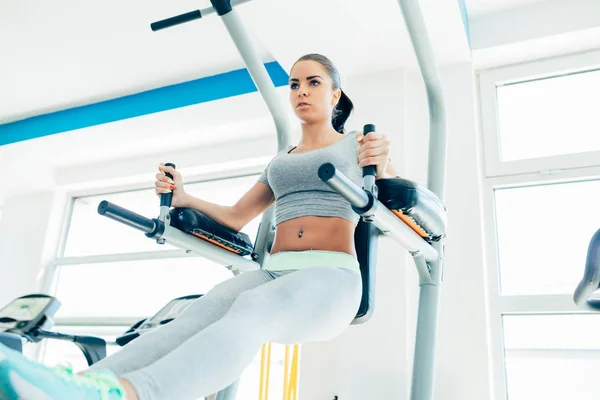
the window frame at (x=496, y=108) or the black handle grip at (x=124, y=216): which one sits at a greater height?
the window frame at (x=496, y=108)

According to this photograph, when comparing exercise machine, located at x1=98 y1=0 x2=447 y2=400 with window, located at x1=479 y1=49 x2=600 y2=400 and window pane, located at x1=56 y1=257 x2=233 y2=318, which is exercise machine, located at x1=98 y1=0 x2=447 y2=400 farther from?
window pane, located at x1=56 y1=257 x2=233 y2=318

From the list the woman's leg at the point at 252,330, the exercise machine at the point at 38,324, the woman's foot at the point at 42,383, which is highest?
the exercise machine at the point at 38,324

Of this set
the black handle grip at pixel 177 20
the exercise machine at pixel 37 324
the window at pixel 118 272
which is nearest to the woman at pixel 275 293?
the black handle grip at pixel 177 20

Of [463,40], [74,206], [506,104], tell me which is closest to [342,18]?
[463,40]

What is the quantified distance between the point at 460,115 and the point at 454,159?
0.84 feet

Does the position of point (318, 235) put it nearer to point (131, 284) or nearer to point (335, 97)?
point (335, 97)

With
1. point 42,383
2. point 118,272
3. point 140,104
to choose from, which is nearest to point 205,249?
point 42,383

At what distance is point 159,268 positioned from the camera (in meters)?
4.26

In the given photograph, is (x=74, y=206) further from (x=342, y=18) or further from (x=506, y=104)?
(x=506, y=104)

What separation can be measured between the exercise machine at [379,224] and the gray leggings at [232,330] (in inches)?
7.1

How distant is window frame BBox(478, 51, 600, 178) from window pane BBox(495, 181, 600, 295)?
141 millimetres

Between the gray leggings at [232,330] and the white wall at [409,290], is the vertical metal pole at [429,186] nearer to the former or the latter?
the gray leggings at [232,330]

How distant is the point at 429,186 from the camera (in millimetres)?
1614

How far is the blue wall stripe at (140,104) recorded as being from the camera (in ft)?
12.0
